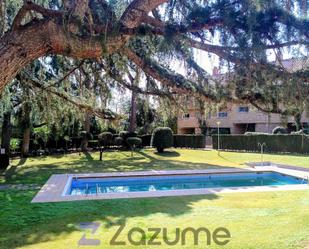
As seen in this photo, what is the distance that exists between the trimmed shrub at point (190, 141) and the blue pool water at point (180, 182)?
56.8 ft

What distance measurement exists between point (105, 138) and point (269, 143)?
13072 mm

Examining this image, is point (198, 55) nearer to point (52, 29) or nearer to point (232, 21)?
point (232, 21)

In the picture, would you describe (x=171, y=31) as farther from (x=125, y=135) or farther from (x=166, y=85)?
(x=125, y=135)

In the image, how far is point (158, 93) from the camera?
934 centimetres

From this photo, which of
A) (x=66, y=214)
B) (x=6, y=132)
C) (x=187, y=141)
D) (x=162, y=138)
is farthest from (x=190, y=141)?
(x=66, y=214)

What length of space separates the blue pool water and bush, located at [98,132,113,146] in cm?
1440

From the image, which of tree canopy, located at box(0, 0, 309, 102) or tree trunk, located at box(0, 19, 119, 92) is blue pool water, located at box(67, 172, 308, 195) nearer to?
tree canopy, located at box(0, 0, 309, 102)

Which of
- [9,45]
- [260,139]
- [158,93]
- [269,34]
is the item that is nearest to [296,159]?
[260,139]

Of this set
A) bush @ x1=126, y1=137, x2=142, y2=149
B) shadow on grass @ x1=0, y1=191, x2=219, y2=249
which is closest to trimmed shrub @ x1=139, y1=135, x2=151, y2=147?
bush @ x1=126, y1=137, x2=142, y2=149

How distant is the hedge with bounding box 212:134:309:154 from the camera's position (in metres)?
24.4

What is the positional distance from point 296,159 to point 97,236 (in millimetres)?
17634

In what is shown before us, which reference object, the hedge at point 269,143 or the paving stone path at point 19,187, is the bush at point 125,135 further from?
the paving stone path at point 19,187

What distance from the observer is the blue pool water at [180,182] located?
14359mm

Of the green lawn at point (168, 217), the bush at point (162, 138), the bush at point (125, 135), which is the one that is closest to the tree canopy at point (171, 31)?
the green lawn at point (168, 217)
